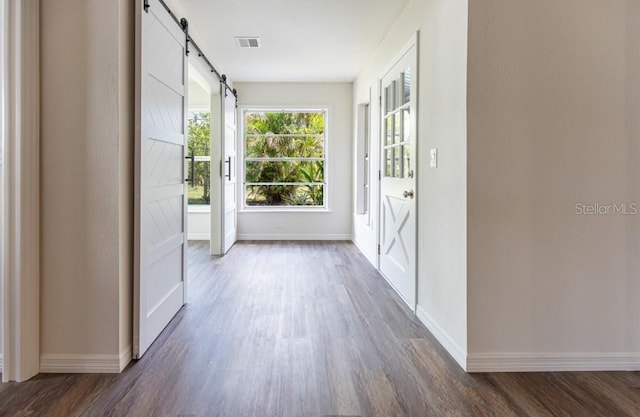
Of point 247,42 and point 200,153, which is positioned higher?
point 247,42

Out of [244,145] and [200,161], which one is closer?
[244,145]

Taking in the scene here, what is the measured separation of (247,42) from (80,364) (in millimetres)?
3615

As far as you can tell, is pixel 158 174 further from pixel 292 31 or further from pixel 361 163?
pixel 361 163

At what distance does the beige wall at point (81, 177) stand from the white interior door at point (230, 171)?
3.48 metres

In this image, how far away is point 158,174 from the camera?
277 centimetres

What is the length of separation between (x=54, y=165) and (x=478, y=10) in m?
2.29

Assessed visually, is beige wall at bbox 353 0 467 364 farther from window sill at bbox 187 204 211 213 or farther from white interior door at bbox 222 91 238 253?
window sill at bbox 187 204 211 213

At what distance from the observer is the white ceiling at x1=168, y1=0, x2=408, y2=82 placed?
3.74 metres

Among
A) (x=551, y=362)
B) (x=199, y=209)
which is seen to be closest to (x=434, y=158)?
(x=551, y=362)

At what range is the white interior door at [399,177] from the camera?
335 centimetres

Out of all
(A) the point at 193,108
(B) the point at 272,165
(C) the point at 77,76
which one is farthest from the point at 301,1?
(A) the point at 193,108

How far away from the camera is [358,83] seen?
6359 millimetres

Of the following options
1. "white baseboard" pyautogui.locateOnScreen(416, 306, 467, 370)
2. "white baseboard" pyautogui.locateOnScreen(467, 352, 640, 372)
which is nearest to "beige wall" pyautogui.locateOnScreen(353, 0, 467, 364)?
"white baseboard" pyautogui.locateOnScreen(416, 306, 467, 370)

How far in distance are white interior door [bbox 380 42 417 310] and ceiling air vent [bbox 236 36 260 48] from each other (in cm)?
142
